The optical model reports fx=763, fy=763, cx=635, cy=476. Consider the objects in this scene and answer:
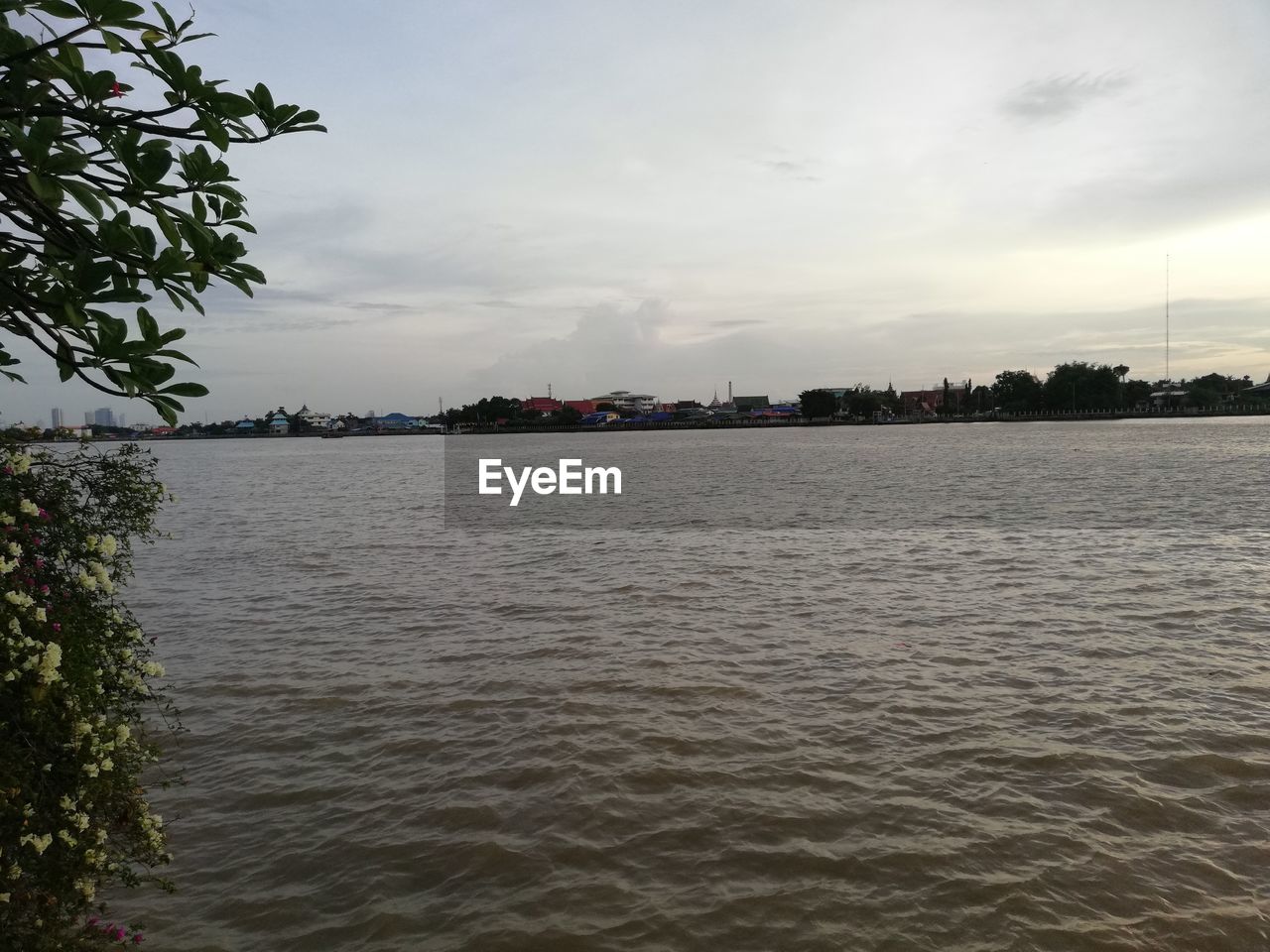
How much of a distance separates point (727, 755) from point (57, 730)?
5.49 m

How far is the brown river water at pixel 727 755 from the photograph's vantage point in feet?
16.7

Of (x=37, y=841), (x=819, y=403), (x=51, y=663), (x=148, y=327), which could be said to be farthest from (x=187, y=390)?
(x=819, y=403)

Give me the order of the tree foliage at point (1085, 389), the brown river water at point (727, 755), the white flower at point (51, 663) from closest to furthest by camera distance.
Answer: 1. the white flower at point (51, 663)
2. the brown river water at point (727, 755)
3. the tree foliage at point (1085, 389)

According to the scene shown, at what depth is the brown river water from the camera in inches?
200

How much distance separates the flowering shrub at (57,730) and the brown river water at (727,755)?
4.68 ft

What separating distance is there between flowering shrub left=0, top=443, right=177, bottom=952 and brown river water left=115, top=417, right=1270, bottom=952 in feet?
4.68

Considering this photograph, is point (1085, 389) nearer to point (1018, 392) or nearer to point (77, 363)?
point (1018, 392)

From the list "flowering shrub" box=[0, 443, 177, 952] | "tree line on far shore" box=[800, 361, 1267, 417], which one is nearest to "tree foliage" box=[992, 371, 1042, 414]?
"tree line on far shore" box=[800, 361, 1267, 417]

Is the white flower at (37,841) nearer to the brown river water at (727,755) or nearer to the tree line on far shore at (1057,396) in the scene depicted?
the brown river water at (727,755)

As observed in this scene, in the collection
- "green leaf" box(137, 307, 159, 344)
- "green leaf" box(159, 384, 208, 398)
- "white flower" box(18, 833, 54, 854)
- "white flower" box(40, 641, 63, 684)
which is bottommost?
"white flower" box(18, 833, 54, 854)

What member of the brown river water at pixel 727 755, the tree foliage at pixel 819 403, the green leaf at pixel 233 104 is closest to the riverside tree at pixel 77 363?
the green leaf at pixel 233 104

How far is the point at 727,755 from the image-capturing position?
7.41 meters

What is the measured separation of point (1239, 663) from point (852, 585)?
622 centimetres

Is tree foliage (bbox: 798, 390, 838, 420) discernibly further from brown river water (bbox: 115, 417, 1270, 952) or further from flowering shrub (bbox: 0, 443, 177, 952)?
flowering shrub (bbox: 0, 443, 177, 952)
